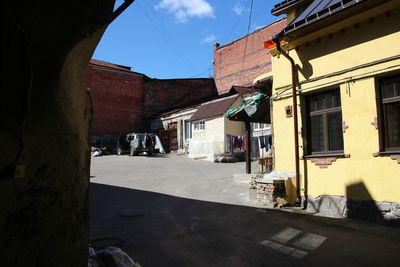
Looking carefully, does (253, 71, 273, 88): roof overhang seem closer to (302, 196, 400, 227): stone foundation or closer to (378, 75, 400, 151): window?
(378, 75, 400, 151): window

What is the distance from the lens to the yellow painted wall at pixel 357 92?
21.2 ft

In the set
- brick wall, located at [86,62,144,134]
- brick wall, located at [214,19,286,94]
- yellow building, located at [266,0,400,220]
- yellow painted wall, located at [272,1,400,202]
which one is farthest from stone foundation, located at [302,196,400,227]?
brick wall, located at [86,62,144,134]

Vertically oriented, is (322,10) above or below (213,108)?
below

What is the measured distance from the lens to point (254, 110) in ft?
36.8

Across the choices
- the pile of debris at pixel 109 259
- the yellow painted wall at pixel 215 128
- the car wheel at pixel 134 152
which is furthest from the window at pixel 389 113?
the car wheel at pixel 134 152

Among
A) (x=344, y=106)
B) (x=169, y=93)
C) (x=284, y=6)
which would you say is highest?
(x=169, y=93)

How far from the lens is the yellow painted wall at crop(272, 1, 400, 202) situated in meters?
6.45

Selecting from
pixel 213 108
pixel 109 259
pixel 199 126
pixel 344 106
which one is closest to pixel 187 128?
pixel 199 126

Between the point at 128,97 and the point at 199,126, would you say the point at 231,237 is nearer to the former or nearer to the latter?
the point at 199,126

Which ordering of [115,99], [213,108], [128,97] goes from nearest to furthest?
[213,108], [115,99], [128,97]

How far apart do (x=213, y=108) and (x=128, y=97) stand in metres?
12.6

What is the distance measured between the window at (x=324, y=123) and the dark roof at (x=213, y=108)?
45.0 feet

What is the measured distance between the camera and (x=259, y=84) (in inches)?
384

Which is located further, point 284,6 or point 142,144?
point 142,144
